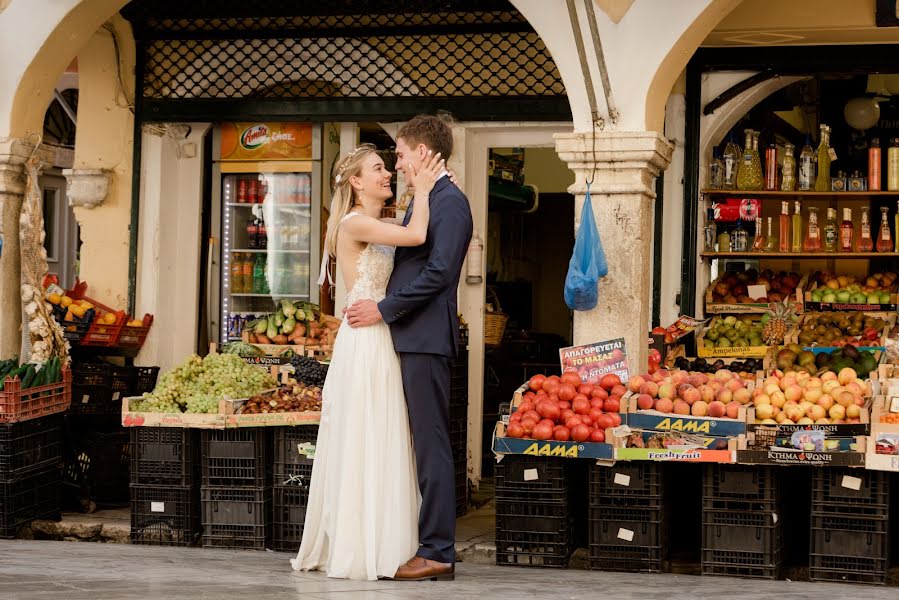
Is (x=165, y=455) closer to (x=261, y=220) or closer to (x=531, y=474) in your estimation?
(x=531, y=474)

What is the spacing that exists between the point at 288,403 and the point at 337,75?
3.28 metres

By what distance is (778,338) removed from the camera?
930 cm

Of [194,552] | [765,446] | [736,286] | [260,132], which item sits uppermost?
Answer: [260,132]

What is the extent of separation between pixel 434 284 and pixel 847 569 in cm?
252

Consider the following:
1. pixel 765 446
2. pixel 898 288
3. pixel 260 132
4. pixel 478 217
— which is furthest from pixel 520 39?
pixel 765 446

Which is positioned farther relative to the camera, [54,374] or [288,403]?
[54,374]

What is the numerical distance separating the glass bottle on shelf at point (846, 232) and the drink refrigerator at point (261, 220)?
392 cm

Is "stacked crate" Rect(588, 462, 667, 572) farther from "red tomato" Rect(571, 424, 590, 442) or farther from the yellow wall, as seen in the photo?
the yellow wall

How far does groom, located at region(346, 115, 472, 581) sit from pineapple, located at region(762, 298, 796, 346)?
399 cm

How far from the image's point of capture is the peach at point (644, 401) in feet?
Result: 22.2

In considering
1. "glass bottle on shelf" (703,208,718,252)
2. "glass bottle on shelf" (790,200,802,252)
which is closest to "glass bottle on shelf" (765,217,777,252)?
"glass bottle on shelf" (790,200,802,252)

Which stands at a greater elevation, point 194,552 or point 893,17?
point 893,17

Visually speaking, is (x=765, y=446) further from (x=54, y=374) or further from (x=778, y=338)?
(x=54, y=374)

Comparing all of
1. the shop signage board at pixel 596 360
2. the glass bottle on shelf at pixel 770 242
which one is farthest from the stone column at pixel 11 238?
the glass bottle on shelf at pixel 770 242
